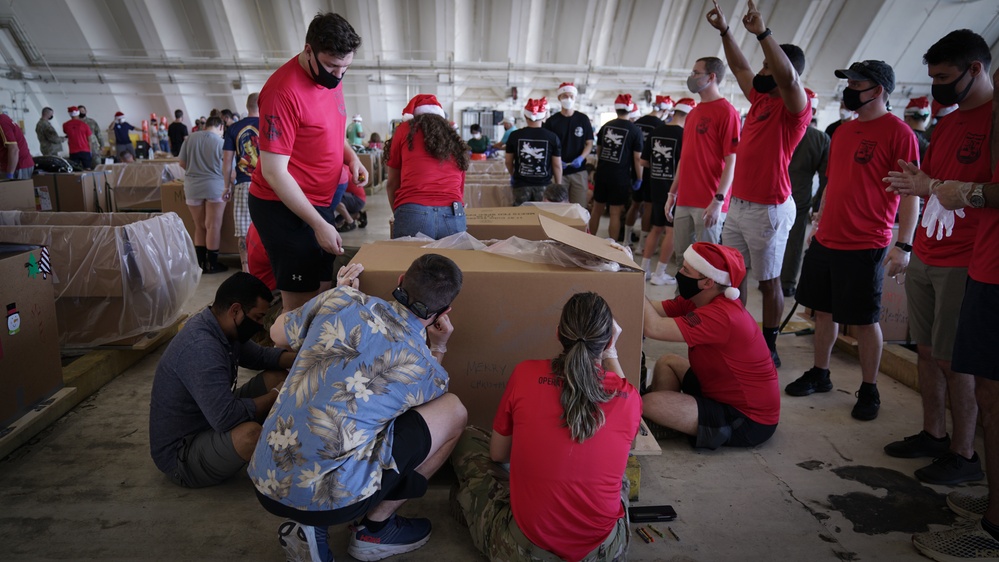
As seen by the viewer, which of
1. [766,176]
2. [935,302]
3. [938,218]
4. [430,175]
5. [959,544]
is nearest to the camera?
[959,544]

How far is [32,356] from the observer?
2.56 meters

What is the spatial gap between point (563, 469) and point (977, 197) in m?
1.60

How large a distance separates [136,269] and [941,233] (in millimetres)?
3759

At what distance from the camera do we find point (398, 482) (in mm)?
1835

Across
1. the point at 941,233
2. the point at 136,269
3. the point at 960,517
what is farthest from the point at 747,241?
the point at 136,269

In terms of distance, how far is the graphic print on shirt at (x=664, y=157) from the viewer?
5341 millimetres

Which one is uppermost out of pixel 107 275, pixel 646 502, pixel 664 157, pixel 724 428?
pixel 664 157

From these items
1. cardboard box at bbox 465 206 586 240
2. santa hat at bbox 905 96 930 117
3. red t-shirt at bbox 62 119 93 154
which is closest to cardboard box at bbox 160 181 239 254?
cardboard box at bbox 465 206 586 240

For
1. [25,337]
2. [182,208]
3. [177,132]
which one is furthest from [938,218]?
[177,132]

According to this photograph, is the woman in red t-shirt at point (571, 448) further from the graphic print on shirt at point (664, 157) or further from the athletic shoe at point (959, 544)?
the graphic print on shirt at point (664, 157)

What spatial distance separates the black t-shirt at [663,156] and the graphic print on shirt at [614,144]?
1.54ft

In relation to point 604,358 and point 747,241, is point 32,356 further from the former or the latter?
point 747,241

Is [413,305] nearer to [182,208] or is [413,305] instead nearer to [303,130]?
[303,130]

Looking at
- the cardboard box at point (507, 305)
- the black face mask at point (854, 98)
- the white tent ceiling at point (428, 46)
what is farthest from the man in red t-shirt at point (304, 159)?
the white tent ceiling at point (428, 46)
